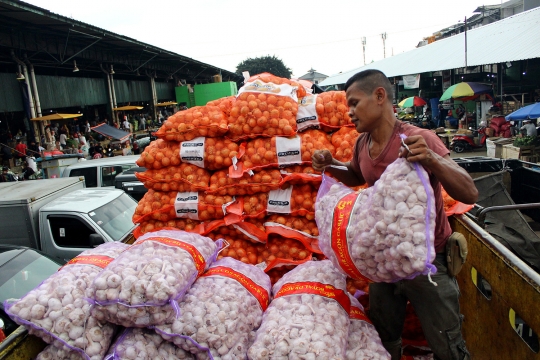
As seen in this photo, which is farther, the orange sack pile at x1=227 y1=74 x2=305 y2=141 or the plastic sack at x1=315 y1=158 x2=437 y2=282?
the orange sack pile at x1=227 y1=74 x2=305 y2=141

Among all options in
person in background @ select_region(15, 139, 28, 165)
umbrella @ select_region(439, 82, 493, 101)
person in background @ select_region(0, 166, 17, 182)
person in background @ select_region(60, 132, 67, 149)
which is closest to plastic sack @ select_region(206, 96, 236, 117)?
person in background @ select_region(0, 166, 17, 182)

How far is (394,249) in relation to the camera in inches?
82.2

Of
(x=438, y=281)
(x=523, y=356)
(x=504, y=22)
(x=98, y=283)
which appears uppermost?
(x=504, y=22)

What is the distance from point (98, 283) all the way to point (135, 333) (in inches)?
14.8

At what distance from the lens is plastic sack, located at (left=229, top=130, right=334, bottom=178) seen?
3.44 m

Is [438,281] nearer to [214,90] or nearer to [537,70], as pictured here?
[537,70]

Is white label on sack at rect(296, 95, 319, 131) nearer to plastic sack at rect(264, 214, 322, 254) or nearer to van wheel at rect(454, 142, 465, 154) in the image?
plastic sack at rect(264, 214, 322, 254)

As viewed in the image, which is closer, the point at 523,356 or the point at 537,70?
the point at 523,356

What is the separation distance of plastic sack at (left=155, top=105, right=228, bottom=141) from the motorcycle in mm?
16609

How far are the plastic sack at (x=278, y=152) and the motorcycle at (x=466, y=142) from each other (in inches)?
641

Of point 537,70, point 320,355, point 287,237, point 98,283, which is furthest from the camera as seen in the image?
point 537,70

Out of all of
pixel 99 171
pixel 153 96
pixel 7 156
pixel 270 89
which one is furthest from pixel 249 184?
pixel 153 96

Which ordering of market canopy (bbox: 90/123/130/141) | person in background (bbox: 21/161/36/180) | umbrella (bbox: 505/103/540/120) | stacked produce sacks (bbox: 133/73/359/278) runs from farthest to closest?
1. market canopy (bbox: 90/123/130/141)
2. person in background (bbox: 21/161/36/180)
3. umbrella (bbox: 505/103/540/120)
4. stacked produce sacks (bbox: 133/73/359/278)

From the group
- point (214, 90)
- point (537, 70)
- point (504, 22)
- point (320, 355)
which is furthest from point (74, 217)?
point (214, 90)
